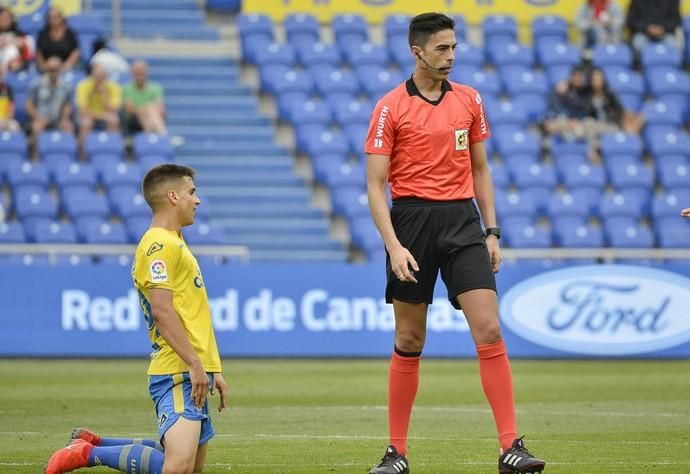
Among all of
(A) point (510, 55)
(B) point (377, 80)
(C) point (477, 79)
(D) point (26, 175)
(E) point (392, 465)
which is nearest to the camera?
(E) point (392, 465)

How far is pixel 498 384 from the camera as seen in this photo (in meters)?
7.84

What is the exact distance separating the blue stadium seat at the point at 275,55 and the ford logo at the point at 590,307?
697cm

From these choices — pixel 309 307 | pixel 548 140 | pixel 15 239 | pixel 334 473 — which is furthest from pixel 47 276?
pixel 334 473

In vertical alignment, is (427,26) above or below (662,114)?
above

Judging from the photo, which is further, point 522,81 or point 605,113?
point 522,81

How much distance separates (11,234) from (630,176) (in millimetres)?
9009

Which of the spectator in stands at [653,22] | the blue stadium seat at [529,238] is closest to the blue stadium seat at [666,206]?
the blue stadium seat at [529,238]

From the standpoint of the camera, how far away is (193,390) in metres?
7.21

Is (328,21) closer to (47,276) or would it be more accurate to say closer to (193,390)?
(47,276)

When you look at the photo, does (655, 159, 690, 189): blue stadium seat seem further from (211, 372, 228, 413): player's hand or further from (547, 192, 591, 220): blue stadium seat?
(211, 372, 228, 413): player's hand

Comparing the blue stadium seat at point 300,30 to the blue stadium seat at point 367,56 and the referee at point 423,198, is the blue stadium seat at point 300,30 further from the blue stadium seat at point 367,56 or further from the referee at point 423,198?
the referee at point 423,198

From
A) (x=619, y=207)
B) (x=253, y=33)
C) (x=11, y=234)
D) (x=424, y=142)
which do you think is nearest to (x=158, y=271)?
(x=424, y=142)

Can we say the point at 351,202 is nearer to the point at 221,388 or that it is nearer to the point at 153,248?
the point at 153,248

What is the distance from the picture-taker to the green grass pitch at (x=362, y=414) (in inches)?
350
